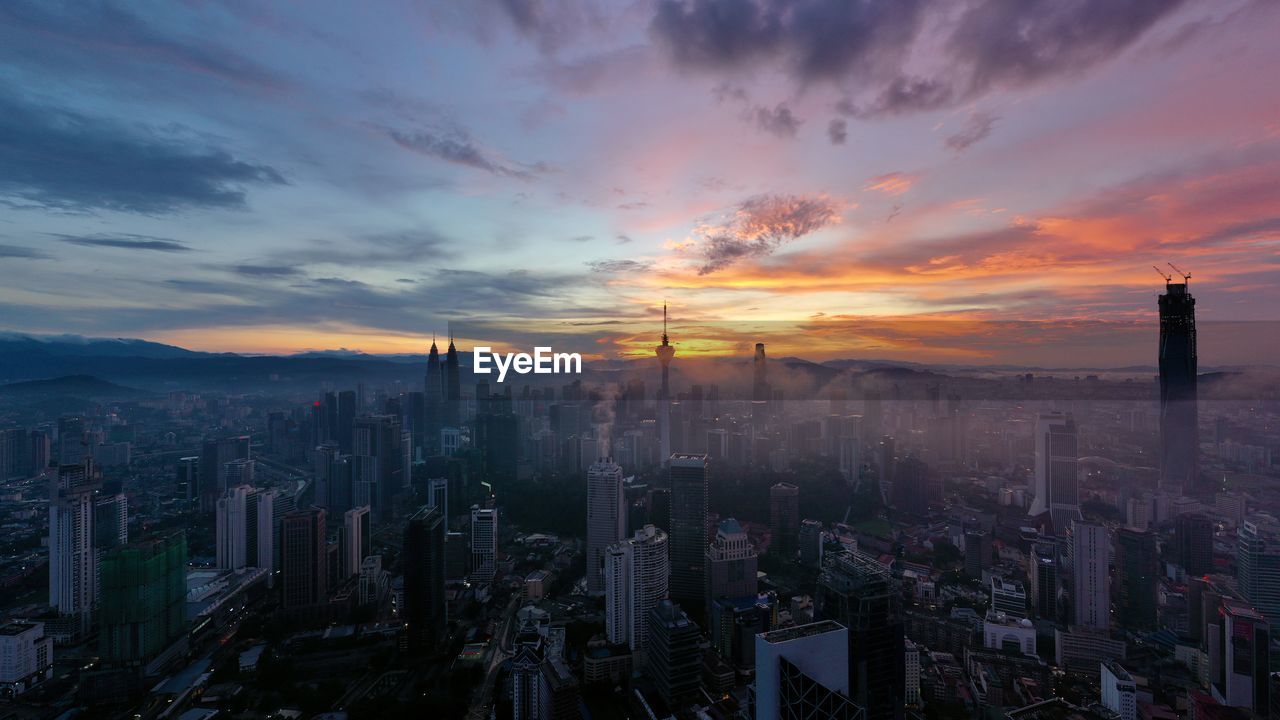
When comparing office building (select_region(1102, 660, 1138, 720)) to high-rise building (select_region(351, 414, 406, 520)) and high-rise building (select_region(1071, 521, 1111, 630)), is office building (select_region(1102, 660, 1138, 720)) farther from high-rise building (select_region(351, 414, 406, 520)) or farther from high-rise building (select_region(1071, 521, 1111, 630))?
high-rise building (select_region(351, 414, 406, 520))

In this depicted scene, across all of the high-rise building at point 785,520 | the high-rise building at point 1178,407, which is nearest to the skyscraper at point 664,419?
the high-rise building at point 785,520

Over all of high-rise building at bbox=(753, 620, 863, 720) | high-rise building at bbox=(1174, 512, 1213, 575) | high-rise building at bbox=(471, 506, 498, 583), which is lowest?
high-rise building at bbox=(471, 506, 498, 583)

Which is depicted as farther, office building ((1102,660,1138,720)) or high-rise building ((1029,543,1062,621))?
high-rise building ((1029,543,1062,621))

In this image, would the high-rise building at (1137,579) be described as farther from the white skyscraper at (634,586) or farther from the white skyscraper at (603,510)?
the white skyscraper at (603,510)

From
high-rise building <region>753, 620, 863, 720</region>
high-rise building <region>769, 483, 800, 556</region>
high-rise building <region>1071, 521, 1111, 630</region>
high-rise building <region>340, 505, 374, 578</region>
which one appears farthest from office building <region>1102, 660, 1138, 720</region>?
high-rise building <region>340, 505, 374, 578</region>

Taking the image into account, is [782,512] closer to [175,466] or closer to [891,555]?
[891,555]
